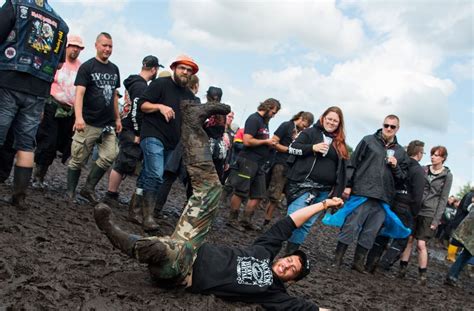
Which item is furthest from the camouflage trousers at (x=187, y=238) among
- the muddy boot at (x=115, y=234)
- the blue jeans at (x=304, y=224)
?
the blue jeans at (x=304, y=224)

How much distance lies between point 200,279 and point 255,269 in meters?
0.45

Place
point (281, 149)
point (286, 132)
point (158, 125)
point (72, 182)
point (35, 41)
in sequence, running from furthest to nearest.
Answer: point (286, 132) < point (281, 149) < point (72, 182) < point (158, 125) < point (35, 41)

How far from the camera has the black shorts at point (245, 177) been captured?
27.8 ft

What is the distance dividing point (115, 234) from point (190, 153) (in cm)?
97

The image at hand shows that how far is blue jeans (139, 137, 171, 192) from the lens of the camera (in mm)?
5996

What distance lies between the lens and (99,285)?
3764 millimetres

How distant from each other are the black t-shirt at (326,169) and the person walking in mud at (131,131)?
101 inches

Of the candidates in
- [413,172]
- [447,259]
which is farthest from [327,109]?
[447,259]

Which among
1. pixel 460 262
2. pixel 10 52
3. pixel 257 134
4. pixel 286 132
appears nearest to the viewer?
pixel 10 52

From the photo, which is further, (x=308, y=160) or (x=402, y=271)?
(x=402, y=271)

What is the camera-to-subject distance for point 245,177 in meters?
8.48

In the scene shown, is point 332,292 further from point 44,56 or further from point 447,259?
point 447,259

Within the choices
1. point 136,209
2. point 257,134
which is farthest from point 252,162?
point 136,209

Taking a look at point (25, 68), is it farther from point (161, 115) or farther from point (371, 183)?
point (371, 183)
